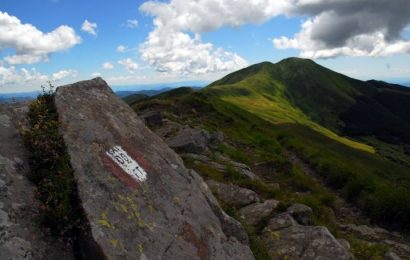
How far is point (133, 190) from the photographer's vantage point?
1131 centimetres

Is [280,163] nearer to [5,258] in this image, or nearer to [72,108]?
[72,108]

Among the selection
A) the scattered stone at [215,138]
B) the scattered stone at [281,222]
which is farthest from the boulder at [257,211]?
the scattered stone at [215,138]

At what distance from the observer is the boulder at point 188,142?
31.0 m

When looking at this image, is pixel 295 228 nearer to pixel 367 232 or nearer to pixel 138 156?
pixel 138 156

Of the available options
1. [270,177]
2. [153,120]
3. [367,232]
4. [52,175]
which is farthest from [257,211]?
[153,120]

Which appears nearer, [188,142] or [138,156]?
[138,156]

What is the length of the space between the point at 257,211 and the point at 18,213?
10795 mm

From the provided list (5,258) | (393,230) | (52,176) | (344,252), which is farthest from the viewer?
(393,230)

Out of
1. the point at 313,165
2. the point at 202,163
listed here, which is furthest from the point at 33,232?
the point at 313,165

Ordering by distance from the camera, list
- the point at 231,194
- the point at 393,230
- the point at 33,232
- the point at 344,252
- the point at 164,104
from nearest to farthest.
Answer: the point at 33,232 → the point at 344,252 → the point at 231,194 → the point at 393,230 → the point at 164,104

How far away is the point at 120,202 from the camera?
10.4 m

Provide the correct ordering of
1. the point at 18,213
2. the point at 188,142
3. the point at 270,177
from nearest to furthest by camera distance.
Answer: the point at 18,213
the point at 188,142
the point at 270,177

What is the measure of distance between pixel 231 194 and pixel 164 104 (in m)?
43.7

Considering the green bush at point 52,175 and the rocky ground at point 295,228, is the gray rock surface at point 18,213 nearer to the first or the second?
the green bush at point 52,175
